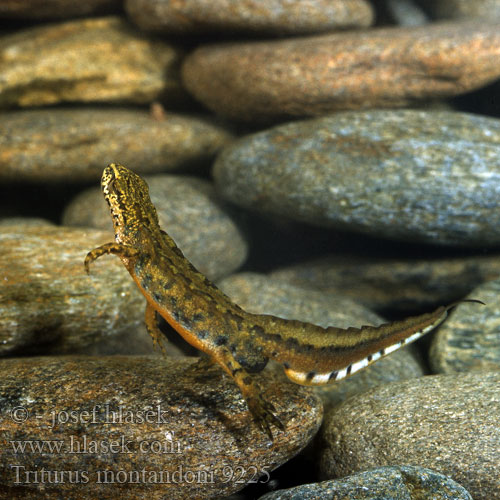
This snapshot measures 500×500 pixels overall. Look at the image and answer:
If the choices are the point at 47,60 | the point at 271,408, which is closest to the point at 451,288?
the point at 271,408

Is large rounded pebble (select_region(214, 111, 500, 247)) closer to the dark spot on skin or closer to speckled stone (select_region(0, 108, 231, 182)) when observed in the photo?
speckled stone (select_region(0, 108, 231, 182))

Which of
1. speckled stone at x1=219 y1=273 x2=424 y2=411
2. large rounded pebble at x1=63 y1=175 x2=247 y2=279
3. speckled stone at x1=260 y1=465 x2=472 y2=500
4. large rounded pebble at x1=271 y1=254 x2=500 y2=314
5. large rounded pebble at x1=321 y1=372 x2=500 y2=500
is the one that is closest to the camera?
speckled stone at x1=260 y1=465 x2=472 y2=500

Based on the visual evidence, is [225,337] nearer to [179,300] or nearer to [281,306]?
[179,300]

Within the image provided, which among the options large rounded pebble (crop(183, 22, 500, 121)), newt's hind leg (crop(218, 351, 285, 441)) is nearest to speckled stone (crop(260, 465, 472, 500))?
newt's hind leg (crop(218, 351, 285, 441))

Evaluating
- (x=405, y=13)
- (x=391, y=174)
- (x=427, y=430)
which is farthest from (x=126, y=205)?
(x=405, y=13)

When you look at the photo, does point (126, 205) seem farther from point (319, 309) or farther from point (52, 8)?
point (52, 8)
